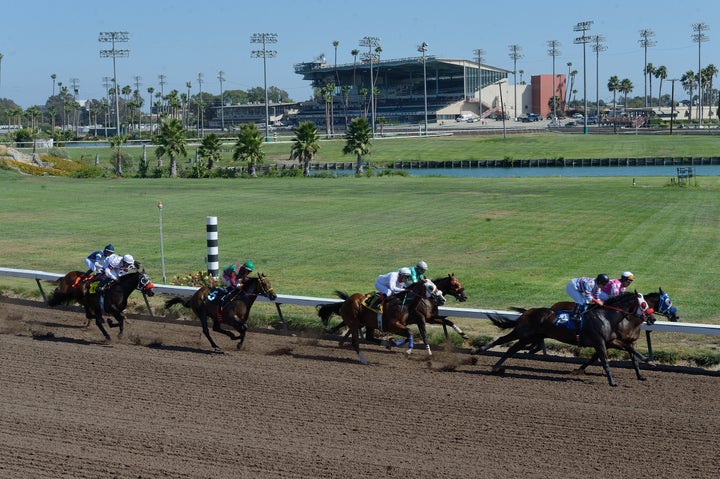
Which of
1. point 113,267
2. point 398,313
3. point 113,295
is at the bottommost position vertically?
point 398,313

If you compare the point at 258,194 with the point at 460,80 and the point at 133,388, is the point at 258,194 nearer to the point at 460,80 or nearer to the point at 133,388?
the point at 133,388

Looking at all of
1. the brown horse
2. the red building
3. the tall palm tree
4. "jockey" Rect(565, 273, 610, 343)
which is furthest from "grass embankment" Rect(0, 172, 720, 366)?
the red building

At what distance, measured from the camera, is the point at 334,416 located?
10172 mm

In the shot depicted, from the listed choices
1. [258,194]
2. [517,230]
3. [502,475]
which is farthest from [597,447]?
[258,194]

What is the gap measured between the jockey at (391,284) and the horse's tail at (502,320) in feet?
4.59

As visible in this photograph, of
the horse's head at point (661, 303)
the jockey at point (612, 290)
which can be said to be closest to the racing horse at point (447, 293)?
the jockey at point (612, 290)

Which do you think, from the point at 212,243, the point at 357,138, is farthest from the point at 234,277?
the point at 357,138

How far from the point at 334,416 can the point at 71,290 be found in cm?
718

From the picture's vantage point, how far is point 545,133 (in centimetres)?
13050

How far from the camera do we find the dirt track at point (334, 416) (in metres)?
8.52

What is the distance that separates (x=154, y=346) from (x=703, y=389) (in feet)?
27.3

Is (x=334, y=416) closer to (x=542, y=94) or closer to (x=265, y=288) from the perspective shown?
(x=265, y=288)

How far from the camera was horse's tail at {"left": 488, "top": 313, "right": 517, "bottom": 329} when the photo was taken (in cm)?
1295

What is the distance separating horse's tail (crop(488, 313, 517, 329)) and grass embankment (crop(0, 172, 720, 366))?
199cm
